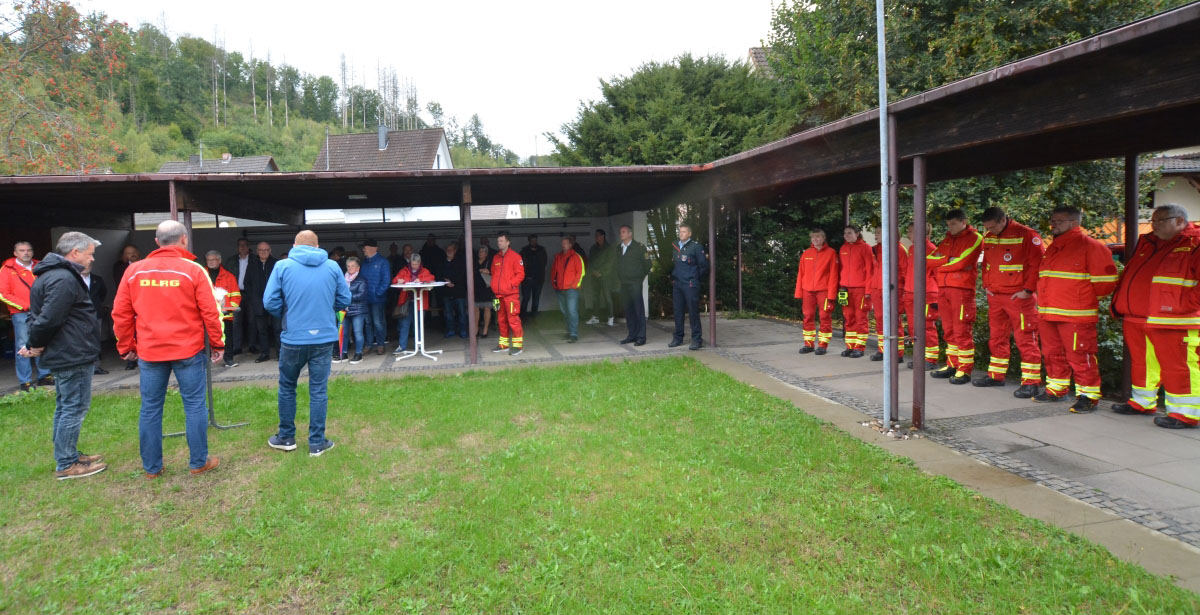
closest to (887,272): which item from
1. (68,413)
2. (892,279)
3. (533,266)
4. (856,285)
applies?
(892,279)

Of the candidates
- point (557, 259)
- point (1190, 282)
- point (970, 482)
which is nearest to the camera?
point (970, 482)

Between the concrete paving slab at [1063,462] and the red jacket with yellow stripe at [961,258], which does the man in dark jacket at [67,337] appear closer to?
the concrete paving slab at [1063,462]

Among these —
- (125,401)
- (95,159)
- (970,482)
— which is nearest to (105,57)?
(95,159)

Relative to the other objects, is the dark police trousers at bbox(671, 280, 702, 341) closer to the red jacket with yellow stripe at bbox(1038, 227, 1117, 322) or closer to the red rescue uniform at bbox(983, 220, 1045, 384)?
the red rescue uniform at bbox(983, 220, 1045, 384)

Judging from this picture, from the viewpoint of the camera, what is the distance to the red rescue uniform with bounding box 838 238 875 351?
8.89 m

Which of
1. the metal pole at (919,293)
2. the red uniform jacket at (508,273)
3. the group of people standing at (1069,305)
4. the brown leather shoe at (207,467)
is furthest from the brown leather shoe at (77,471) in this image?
the group of people standing at (1069,305)

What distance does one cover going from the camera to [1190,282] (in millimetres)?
5191

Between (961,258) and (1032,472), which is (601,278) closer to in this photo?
(961,258)

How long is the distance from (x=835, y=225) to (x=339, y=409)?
12.4 m

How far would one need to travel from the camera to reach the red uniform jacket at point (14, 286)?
7742 mm

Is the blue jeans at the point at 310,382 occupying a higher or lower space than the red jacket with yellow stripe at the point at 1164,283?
lower

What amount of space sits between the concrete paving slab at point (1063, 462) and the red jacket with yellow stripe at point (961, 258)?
103 inches

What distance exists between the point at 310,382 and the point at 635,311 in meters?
6.17

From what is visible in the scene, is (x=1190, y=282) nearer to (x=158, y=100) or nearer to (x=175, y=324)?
(x=175, y=324)
